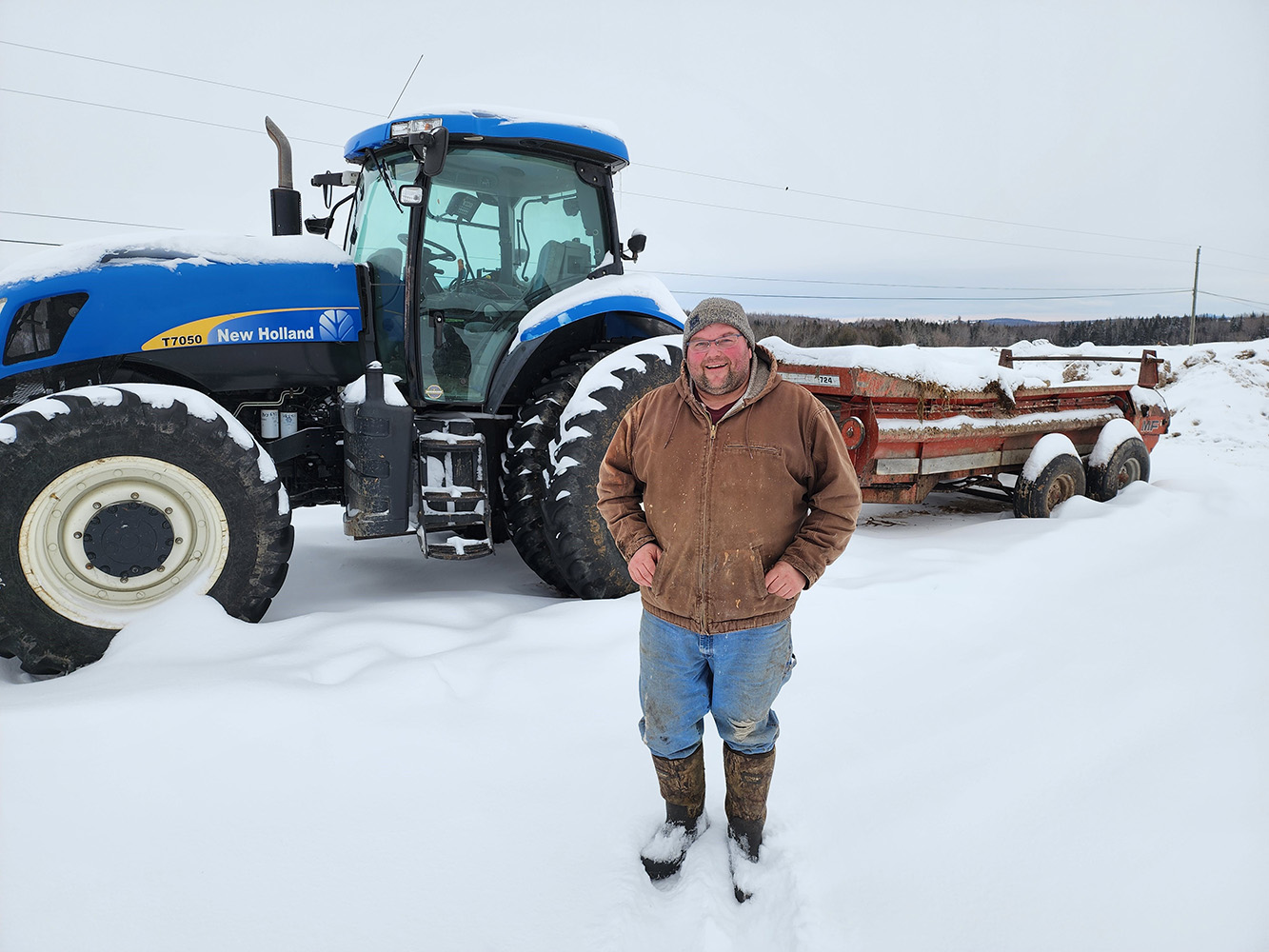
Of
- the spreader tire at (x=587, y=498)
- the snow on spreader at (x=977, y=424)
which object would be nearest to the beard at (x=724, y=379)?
the spreader tire at (x=587, y=498)

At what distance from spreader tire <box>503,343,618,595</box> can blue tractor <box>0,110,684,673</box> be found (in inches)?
0.4

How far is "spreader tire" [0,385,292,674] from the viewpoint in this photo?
2.92 meters

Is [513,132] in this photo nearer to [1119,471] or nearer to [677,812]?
[677,812]

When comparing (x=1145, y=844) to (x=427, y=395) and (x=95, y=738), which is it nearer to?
(x=95, y=738)

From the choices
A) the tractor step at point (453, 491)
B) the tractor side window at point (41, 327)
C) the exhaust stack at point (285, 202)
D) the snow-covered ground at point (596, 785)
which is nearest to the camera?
the snow-covered ground at point (596, 785)

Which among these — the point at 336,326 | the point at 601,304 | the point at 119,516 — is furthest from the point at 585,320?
the point at 119,516

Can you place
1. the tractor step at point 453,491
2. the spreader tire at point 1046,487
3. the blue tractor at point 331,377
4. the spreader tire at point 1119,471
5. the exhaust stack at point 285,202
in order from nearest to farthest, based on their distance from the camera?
the blue tractor at point 331,377
the tractor step at point 453,491
the exhaust stack at point 285,202
the spreader tire at point 1046,487
the spreader tire at point 1119,471

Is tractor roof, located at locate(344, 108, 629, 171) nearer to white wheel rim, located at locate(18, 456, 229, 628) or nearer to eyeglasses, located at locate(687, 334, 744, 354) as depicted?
white wheel rim, located at locate(18, 456, 229, 628)

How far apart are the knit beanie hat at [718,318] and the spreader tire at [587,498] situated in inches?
70.7

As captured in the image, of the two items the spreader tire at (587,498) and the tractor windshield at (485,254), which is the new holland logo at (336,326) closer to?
the tractor windshield at (485,254)

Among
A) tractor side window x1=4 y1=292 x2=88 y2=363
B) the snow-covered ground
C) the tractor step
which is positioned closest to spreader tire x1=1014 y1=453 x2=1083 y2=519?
the snow-covered ground

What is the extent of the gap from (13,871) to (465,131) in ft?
10.9

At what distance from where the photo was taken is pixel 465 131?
3.71 meters

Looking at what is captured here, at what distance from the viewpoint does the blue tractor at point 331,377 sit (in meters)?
3.03
